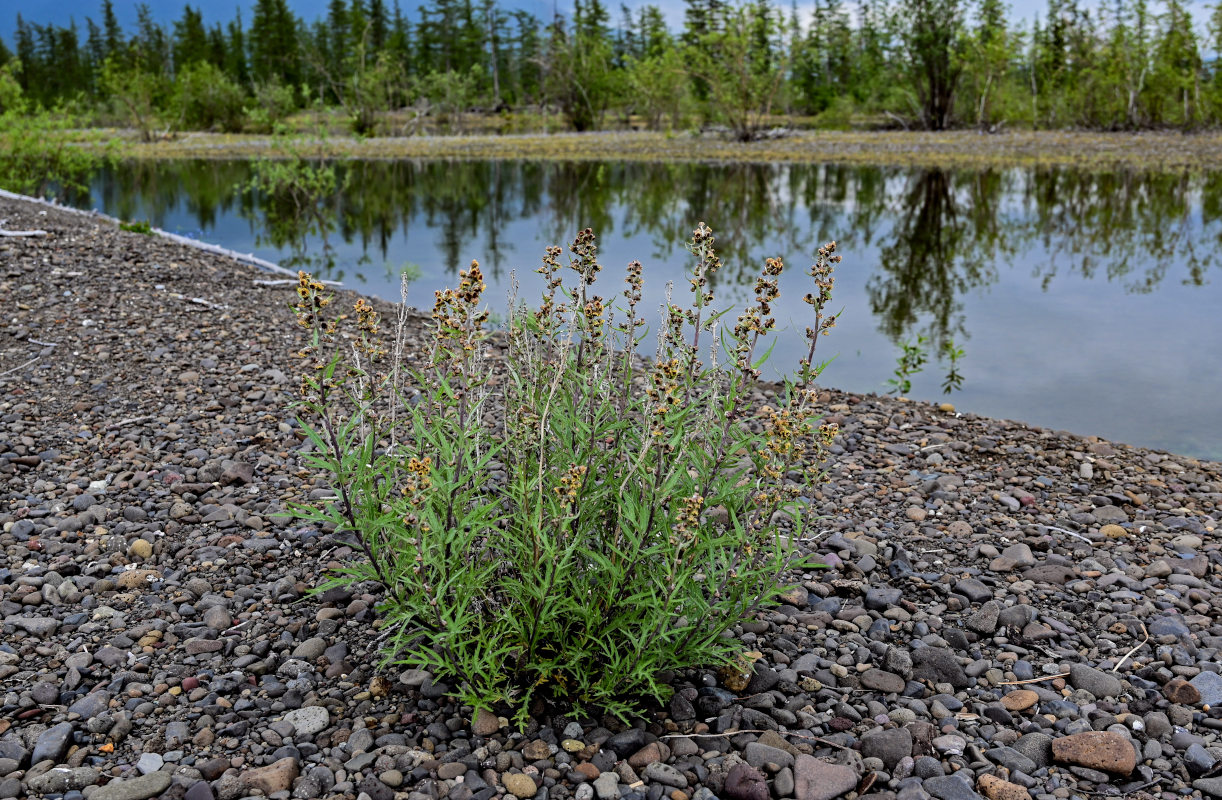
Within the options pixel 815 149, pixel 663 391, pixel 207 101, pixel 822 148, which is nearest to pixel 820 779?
pixel 663 391

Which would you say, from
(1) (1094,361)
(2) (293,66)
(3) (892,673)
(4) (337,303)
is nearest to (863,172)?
(1) (1094,361)

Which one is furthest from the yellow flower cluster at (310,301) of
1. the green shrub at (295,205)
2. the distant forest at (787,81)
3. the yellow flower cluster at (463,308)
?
the distant forest at (787,81)

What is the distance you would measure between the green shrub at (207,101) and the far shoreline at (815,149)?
6.39 m

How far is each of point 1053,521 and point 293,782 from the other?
4.86 meters

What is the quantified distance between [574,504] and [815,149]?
1431 inches

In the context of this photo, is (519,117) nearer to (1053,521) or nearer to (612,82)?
(612,82)

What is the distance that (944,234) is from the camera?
19.0 metres

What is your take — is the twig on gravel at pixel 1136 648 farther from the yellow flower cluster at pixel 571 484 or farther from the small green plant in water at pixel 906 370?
the small green plant in water at pixel 906 370

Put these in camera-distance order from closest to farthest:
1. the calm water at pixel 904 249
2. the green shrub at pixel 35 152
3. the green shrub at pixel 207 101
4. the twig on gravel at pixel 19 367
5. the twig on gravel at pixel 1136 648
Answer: the twig on gravel at pixel 1136 648, the twig on gravel at pixel 19 367, the calm water at pixel 904 249, the green shrub at pixel 35 152, the green shrub at pixel 207 101

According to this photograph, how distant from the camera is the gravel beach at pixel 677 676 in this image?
3391 mm

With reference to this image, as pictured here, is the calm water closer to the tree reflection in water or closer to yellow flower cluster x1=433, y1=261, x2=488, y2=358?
the tree reflection in water

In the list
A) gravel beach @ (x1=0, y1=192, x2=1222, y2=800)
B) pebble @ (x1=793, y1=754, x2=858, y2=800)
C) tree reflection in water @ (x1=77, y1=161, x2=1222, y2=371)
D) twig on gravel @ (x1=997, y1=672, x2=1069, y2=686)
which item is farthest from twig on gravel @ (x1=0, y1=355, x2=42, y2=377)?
twig on gravel @ (x1=997, y1=672, x2=1069, y2=686)

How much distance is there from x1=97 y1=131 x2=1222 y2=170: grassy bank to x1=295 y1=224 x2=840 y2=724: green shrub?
32575mm

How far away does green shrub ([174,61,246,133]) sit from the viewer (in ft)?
168
